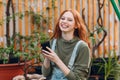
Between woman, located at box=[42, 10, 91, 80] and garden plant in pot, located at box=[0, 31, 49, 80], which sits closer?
woman, located at box=[42, 10, 91, 80]

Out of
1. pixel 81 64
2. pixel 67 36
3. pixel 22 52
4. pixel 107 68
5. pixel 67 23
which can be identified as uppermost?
pixel 67 23

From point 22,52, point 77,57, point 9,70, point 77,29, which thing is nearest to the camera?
point 77,57

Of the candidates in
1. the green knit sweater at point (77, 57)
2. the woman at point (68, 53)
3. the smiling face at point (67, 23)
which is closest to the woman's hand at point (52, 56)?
the woman at point (68, 53)

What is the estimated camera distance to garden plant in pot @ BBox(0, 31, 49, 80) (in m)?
5.40

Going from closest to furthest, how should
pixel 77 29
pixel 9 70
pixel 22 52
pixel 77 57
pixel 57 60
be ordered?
1. pixel 57 60
2. pixel 77 57
3. pixel 77 29
4. pixel 22 52
5. pixel 9 70

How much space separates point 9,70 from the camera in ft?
18.8

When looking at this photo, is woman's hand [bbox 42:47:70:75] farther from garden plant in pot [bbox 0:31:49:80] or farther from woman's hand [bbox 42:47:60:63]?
garden plant in pot [bbox 0:31:49:80]

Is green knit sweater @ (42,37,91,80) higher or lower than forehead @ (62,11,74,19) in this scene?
lower

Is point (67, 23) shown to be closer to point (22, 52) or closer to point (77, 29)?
point (77, 29)

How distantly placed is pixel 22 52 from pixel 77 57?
2.61m

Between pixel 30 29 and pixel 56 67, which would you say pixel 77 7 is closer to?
Result: pixel 30 29

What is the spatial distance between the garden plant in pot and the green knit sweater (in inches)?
81.6

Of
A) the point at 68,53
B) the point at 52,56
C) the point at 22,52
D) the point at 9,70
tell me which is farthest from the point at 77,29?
the point at 9,70

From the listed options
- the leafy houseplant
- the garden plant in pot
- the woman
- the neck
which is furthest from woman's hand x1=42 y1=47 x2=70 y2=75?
the leafy houseplant
